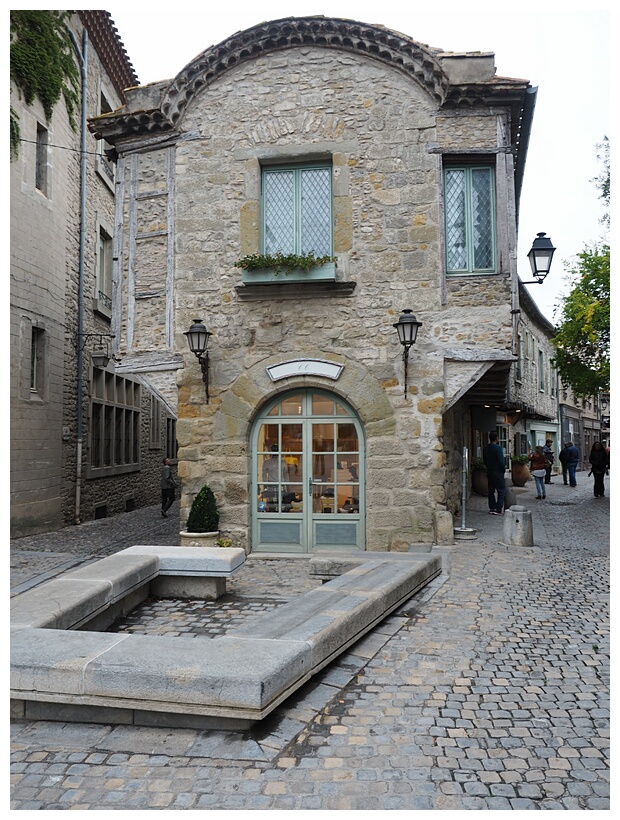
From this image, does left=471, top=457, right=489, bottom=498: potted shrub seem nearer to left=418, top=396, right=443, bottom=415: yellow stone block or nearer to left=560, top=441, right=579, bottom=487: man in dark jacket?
left=560, top=441, right=579, bottom=487: man in dark jacket

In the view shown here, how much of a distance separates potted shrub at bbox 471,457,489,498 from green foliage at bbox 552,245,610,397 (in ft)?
10.4

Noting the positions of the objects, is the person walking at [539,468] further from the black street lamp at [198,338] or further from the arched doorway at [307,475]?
the black street lamp at [198,338]

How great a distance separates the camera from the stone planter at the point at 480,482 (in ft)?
51.8

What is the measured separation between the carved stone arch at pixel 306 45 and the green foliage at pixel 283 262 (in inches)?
92.8

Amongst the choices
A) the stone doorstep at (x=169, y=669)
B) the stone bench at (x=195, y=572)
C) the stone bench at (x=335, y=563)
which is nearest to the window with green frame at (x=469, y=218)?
the stone bench at (x=335, y=563)

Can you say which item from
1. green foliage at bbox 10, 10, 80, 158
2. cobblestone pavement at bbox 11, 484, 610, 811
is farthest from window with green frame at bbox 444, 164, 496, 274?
green foliage at bbox 10, 10, 80, 158

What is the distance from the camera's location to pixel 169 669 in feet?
10.6

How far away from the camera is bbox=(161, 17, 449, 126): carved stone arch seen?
8.29 metres

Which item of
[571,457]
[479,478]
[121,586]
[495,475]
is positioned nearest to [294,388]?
[121,586]

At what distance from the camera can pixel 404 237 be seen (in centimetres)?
837

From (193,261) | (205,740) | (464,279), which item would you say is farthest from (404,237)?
(205,740)

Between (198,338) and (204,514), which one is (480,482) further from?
(198,338)

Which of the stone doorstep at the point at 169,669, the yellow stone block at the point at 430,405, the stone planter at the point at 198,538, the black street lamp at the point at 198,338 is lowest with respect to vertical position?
the stone planter at the point at 198,538

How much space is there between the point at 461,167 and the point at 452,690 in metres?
6.80
